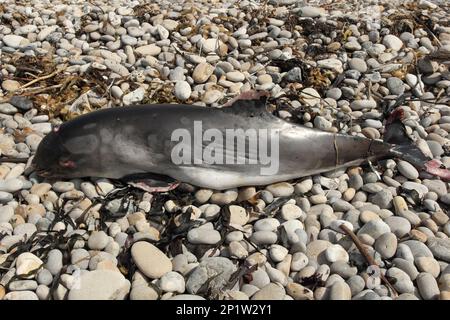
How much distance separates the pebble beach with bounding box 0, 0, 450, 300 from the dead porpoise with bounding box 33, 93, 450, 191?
0.14 meters

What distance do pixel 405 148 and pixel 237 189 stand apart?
1.69 meters

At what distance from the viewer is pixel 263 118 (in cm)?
400

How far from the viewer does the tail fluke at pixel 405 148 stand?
164 inches

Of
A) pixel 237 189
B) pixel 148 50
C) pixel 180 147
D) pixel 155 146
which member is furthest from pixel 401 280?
pixel 148 50

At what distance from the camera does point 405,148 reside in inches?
171

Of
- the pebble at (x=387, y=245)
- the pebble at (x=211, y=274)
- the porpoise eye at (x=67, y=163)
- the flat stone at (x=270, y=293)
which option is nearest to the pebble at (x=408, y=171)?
the pebble at (x=387, y=245)

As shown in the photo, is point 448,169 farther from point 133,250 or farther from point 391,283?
point 133,250

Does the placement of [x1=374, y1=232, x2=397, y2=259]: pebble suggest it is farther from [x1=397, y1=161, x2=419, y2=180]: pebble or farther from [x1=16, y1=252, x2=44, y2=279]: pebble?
[x1=16, y1=252, x2=44, y2=279]: pebble

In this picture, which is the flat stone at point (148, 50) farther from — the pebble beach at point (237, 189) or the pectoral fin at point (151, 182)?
the pectoral fin at point (151, 182)

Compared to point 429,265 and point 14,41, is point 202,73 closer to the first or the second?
point 14,41

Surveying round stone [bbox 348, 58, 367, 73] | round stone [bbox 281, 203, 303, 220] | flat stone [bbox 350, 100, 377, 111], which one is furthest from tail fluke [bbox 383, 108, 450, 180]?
round stone [bbox 281, 203, 303, 220]

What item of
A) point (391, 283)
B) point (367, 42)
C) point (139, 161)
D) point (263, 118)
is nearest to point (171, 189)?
point (139, 161)

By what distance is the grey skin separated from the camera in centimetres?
391

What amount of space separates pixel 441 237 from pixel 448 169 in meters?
0.96
